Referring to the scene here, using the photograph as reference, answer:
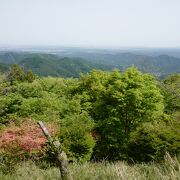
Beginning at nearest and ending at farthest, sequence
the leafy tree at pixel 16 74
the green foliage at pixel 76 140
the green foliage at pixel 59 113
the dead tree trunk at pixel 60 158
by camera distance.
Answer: the dead tree trunk at pixel 60 158 < the green foliage at pixel 76 140 < the green foliage at pixel 59 113 < the leafy tree at pixel 16 74

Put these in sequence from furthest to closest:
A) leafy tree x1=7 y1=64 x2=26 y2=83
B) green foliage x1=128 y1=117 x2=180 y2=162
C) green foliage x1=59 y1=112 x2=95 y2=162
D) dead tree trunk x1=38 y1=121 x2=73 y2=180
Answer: leafy tree x1=7 y1=64 x2=26 y2=83 → green foliage x1=59 y1=112 x2=95 y2=162 → green foliage x1=128 y1=117 x2=180 y2=162 → dead tree trunk x1=38 y1=121 x2=73 y2=180

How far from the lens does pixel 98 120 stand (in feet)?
103

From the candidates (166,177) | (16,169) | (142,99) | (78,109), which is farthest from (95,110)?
(166,177)

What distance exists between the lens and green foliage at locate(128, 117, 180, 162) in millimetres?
21000

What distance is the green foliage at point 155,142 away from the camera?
2100 cm

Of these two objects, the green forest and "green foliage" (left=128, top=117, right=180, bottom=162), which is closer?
"green foliage" (left=128, top=117, right=180, bottom=162)

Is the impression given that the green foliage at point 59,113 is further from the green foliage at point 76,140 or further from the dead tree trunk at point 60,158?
the dead tree trunk at point 60,158

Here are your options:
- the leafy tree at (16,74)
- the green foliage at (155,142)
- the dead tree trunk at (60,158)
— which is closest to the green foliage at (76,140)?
the green foliage at (155,142)

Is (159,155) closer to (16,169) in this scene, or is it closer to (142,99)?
(142,99)

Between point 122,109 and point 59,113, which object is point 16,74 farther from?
point 122,109

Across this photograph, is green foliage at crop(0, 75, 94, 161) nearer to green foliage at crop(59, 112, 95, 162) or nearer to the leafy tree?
green foliage at crop(59, 112, 95, 162)

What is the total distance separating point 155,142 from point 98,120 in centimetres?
1020

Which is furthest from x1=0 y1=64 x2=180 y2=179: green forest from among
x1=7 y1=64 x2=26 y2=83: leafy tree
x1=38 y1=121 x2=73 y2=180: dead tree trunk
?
x1=7 y1=64 x2=26 y2=83: leafy tree

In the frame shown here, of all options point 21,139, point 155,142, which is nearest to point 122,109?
point 155,142
